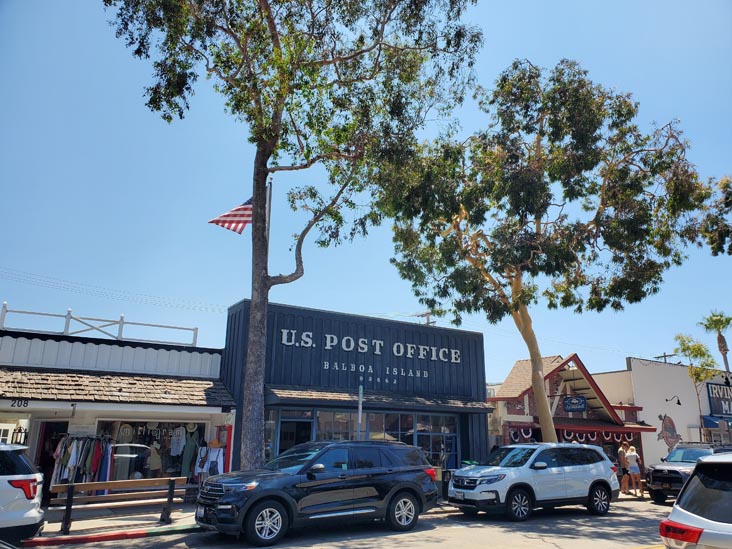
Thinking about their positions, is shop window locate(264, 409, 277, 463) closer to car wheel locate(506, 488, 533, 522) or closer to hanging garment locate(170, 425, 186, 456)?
hanging garment locate(170, 425, 186, 456)

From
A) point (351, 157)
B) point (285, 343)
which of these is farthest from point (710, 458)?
point (285, 343)

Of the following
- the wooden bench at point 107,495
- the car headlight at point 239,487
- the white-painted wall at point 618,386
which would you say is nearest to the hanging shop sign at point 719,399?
the white-painted wall at point 618,386

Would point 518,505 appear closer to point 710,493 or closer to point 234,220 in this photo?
point 710,493

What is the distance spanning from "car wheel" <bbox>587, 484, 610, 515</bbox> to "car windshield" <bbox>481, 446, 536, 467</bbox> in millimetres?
1963

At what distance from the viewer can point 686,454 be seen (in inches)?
717

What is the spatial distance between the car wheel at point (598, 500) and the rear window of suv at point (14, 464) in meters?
12.0

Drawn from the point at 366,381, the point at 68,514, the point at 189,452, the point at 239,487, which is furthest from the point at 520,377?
the point at 68,514

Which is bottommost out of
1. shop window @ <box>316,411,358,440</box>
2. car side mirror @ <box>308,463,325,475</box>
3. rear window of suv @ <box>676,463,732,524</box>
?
car side mirror @ <box>308,463,325,475</box>

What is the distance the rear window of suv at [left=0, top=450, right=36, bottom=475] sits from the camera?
8.31 metres

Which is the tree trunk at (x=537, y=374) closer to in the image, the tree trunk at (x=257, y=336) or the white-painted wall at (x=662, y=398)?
the tree trunk at (x=257, y=336)

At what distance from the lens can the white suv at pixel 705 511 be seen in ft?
15.7

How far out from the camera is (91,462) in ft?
46.3

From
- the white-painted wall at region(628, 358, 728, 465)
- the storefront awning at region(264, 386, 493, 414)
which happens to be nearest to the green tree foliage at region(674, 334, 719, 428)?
the white-painted wall at region(628, 358, 728, 465)

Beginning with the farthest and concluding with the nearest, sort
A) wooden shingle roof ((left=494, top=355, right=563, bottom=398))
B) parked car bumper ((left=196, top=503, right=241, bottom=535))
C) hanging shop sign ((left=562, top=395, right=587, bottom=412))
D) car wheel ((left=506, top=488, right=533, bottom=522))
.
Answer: hanging shop sign ((left=562, top=395, right=587, bottom=412))
wooden shingle roof ((left=494, top=355, right=563, bottom=398))
car wheel ((left=506, top=488, right=533, bottom=522))
parked car bumper ((left=196, top=503, right=241, bottom=535))
